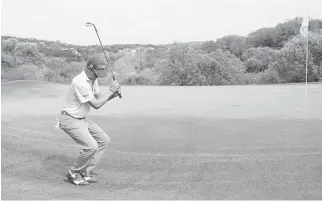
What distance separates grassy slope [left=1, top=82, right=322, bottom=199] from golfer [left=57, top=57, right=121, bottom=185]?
261 millimetres

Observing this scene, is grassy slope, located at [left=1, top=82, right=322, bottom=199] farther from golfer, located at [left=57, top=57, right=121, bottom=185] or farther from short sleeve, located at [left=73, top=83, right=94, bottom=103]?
short sleeve, located at [left=73, top=83, right=94, bottom=103]

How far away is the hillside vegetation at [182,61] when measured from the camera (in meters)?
25.7

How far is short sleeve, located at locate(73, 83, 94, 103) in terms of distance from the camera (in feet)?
20.1

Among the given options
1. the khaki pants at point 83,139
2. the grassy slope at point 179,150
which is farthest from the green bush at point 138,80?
the khaki pants at point 83,139

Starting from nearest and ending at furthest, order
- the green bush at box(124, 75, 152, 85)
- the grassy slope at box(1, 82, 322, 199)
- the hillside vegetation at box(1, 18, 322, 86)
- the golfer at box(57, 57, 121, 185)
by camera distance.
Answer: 1. the grassy slope at box(1, 82, 322, 199)
2. the golfer at box(57, 57, 121, 185)
3. the hillside vegetation at box(1, 18, 322, 86)
4. the green bush at box(124, 75, 152, 85)

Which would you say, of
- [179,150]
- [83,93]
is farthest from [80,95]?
[179,150]

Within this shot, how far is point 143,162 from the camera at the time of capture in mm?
7492

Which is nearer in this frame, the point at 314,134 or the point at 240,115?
the point at 314,134

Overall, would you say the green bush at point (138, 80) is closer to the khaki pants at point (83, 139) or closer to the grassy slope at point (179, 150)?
the grassy slope at point (179, 150)

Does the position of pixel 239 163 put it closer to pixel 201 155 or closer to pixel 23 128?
pixel 201 155

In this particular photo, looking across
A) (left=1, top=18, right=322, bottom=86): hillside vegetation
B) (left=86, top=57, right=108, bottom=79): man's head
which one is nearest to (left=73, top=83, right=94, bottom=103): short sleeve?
(left=86, top=57, right=108, bottom=79): man's head

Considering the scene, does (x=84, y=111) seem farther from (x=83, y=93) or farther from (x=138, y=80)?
(x=138, y=80)

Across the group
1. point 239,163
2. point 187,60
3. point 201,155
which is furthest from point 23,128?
point 187,60

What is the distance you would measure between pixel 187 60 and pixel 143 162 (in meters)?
24.4
